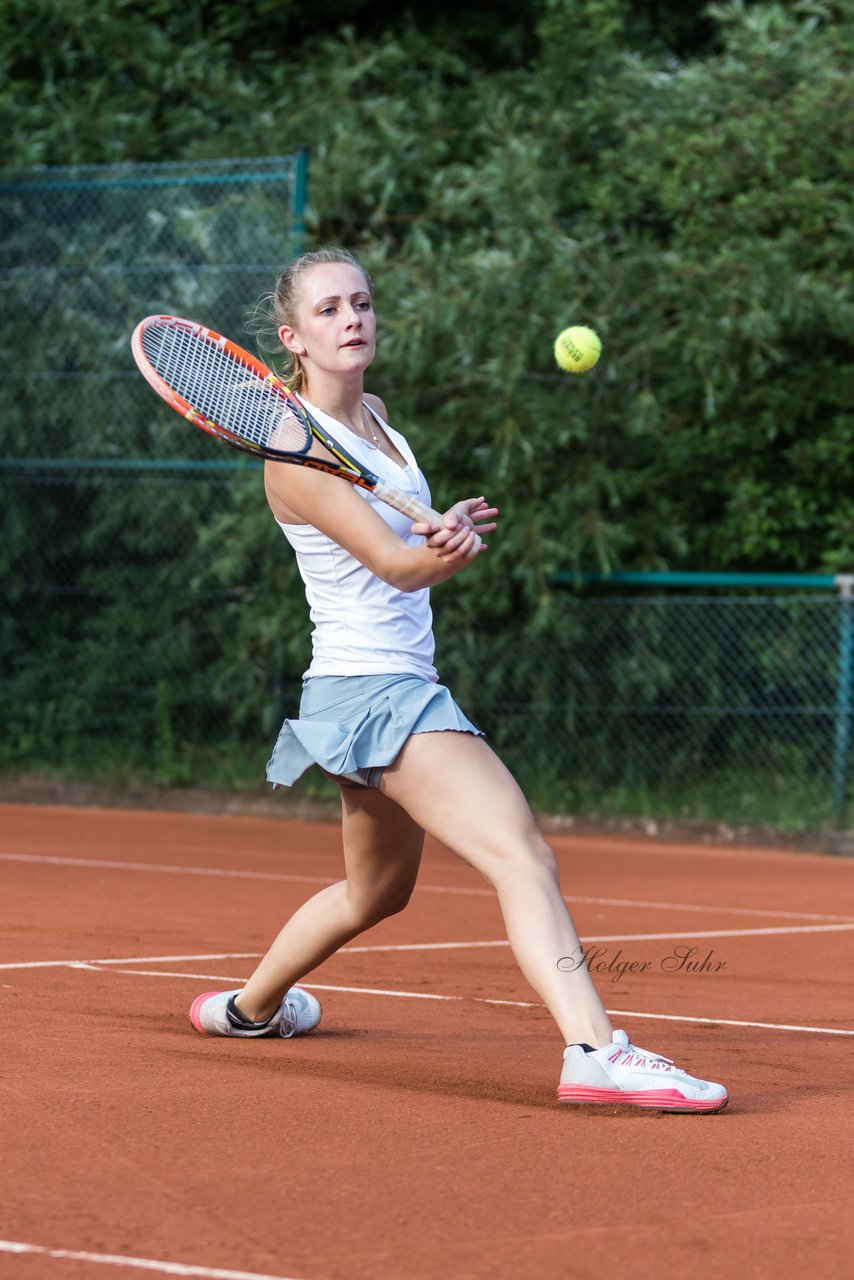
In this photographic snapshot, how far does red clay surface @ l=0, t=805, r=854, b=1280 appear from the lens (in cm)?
303

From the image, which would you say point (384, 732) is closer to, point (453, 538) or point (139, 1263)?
point (453, 538)

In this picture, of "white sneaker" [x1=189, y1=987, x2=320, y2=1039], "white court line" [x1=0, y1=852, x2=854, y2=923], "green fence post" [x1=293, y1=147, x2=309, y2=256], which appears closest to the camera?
"white sneaker" [x1=189, y1=987, x2=320, y2=1039]

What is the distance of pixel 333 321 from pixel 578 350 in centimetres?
218

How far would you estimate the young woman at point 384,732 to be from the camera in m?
3.96

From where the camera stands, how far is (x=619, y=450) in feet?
42.1

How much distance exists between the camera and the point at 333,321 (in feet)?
14.4

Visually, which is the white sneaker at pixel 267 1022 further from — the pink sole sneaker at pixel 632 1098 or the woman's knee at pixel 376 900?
the pink sole sneaker at pixel 632 1098

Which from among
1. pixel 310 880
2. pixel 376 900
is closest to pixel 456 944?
pixel 310 880

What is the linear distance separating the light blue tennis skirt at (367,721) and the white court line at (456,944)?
1.96 metres

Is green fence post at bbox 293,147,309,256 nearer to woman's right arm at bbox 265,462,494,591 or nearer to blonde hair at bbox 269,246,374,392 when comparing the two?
blonde hair at bbox 269,246,374,392

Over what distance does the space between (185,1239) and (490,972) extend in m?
3.41

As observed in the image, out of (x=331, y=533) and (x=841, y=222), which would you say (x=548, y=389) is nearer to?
(x=841, y=222)

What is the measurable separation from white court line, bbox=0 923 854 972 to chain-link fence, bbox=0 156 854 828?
12.9 feet
